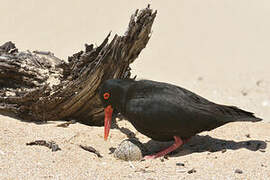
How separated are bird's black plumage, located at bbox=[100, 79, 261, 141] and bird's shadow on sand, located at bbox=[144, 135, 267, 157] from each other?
27cm

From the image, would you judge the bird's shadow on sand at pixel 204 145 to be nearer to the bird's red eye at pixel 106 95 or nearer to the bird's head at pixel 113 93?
the bird's head at pixel 113 93

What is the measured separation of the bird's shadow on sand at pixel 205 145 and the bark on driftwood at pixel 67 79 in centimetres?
131

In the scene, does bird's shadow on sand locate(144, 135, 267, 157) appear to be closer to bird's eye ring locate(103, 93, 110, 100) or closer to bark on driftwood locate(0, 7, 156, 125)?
bird's eye ring locate(103, 93, 110, 100)

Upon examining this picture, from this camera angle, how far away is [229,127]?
7.88m

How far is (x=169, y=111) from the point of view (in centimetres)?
628

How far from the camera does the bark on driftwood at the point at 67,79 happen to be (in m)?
7.29

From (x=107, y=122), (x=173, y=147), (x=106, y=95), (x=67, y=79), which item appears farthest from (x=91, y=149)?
(x=67, y=79)

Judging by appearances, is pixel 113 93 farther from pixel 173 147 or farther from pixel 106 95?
pixel 173 147

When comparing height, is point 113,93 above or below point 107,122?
above

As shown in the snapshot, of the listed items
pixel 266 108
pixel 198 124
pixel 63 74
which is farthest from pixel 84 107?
pixel 266 108

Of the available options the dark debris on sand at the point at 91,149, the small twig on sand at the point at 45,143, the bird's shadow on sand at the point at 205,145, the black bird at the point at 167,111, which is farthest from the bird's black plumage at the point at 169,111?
the small twig on sand at the point at 45,143

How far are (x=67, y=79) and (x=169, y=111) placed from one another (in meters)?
2.17

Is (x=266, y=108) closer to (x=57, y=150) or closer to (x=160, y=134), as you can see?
(x=160, y=134)

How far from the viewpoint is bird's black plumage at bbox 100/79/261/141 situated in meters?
6.30
